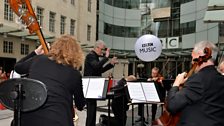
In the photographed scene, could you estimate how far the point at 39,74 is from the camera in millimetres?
3092

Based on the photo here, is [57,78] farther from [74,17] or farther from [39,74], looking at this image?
[74,17]

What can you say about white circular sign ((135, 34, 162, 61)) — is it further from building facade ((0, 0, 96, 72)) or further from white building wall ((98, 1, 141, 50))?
white building wall ((98, 1, 141, 50))

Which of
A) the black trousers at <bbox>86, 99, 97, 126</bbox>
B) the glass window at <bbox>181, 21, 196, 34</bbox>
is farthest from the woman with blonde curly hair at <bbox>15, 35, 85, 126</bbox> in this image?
the glass window at <bbox>181, 21, 196, 34</bbox>

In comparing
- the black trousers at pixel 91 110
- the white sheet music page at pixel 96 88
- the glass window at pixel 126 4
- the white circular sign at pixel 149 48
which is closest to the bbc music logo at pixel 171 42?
the glass window at pixel 126 4

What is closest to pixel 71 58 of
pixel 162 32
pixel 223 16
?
pixel 223 16

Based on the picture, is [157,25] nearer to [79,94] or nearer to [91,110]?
[91,110]

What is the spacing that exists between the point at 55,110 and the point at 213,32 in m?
29.9

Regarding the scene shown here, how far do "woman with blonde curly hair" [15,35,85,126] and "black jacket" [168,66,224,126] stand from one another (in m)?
0.93

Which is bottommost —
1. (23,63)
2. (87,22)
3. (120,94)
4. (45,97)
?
(120,94)

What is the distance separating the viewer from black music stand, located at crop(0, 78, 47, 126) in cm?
274

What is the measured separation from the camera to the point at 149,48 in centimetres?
1173

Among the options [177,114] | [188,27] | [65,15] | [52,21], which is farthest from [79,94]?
[188,27]

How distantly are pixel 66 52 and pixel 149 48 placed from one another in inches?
345

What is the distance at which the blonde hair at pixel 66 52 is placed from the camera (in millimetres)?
3152
